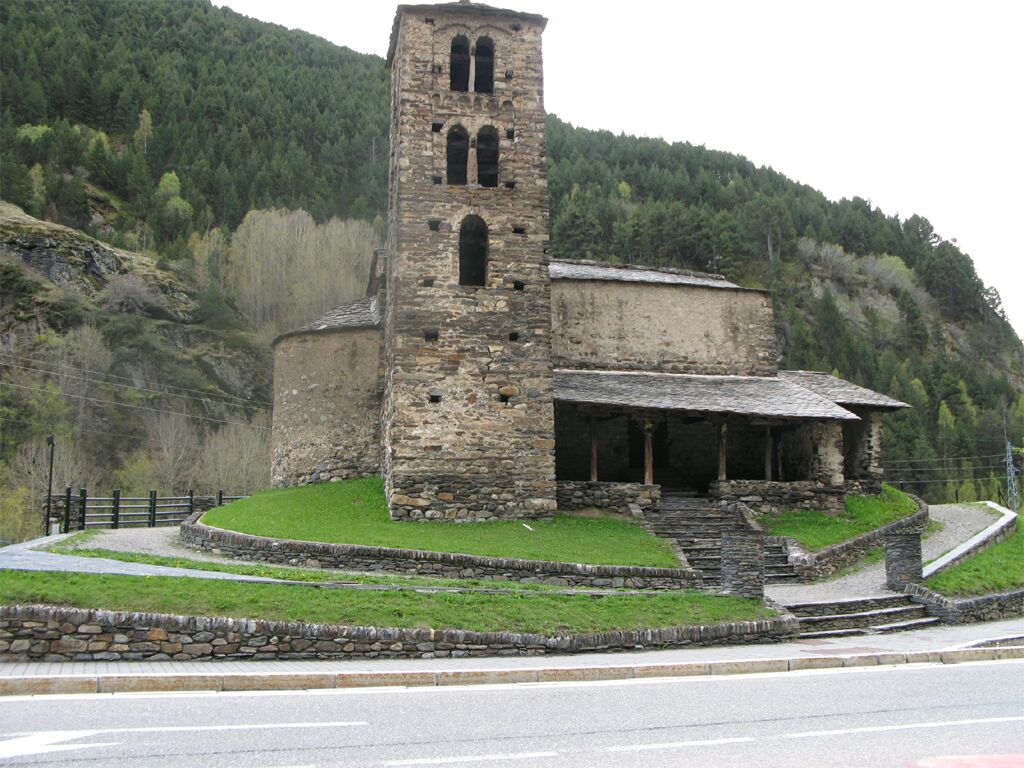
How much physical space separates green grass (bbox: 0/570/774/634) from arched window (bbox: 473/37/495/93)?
17.9 metres

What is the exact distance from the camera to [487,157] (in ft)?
93.5

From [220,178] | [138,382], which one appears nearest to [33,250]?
[138,382]

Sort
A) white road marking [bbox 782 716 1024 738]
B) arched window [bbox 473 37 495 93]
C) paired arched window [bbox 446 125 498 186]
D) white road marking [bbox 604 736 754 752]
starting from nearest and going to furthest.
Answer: white road marking [bbox 604 736 754 752], white road marking [bbox 782 716 1024 738], paired arched window [bbox 446 125 498 186], arched window [bbox 473 37 495 93]

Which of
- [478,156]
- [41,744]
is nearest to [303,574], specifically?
[41,744]

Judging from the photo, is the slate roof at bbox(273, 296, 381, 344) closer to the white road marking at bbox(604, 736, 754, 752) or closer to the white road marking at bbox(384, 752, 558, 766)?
the white road marking at bbox(604, 736, 754, 752)

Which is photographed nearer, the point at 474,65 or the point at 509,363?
the point at 509,363

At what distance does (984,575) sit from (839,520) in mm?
5785

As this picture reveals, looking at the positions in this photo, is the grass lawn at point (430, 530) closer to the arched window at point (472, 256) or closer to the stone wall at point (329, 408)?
the stone wall at point (329, 408)

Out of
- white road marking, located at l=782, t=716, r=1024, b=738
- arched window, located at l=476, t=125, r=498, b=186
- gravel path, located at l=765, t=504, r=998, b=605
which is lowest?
gravel path, located at l=765, t=504, r=998, b=605

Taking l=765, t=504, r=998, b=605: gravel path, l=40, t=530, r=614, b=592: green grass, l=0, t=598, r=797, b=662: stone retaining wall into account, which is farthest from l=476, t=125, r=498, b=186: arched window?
l=0, t=598, r=797, b=662: stone retaining wall

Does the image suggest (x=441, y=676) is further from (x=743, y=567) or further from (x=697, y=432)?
(x=697, y=432)

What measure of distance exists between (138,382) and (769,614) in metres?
51.8

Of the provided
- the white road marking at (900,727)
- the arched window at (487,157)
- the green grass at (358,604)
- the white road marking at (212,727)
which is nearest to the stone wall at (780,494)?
the green grass at (358,604)

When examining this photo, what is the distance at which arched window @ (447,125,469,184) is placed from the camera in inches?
1111
